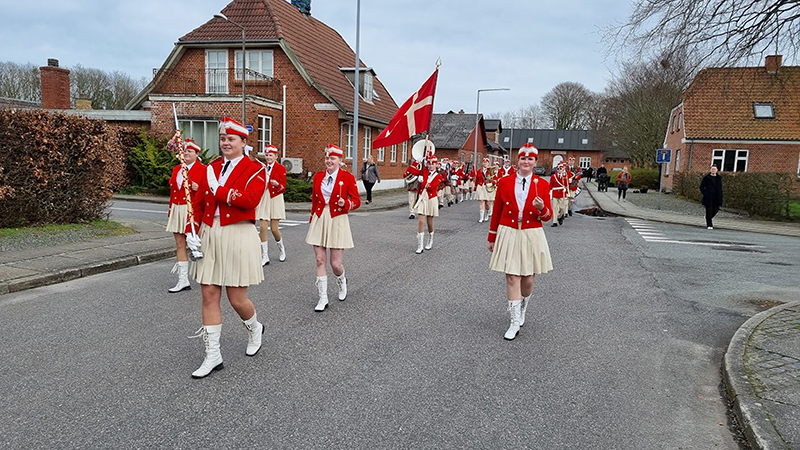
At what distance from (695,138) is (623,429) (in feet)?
107

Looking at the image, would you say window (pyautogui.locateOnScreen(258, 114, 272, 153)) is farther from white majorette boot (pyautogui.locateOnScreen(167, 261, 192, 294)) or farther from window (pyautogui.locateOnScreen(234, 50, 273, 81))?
white majorette boot (pyautogui.locateOnScreen(167, 261, 192, 294))

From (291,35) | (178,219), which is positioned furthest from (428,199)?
(291,35)

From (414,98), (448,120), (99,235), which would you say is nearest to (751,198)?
(414,98)

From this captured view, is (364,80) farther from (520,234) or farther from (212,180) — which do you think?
(212,180)

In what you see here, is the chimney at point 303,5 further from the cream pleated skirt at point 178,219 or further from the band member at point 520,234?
the band member at point 520,234

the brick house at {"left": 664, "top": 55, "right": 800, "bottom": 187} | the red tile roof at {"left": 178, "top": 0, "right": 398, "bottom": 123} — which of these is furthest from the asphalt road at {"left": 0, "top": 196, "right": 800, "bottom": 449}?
the brick house at {"left": 664, "top": 55, "right": 800, "bottom": 187}

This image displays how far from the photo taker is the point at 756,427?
3.49m

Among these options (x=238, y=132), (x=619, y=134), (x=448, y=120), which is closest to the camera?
(x=238, y=132)

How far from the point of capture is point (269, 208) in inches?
339

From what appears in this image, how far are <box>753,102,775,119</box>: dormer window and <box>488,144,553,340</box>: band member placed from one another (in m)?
32.7

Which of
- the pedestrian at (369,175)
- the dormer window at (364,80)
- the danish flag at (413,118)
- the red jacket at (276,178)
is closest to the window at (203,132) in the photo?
the pedestrian at (369,175)

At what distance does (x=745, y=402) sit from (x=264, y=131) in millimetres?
21586

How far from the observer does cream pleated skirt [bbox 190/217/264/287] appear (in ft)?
13.8

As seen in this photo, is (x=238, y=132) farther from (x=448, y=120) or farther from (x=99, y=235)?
(x=448, y=120)
